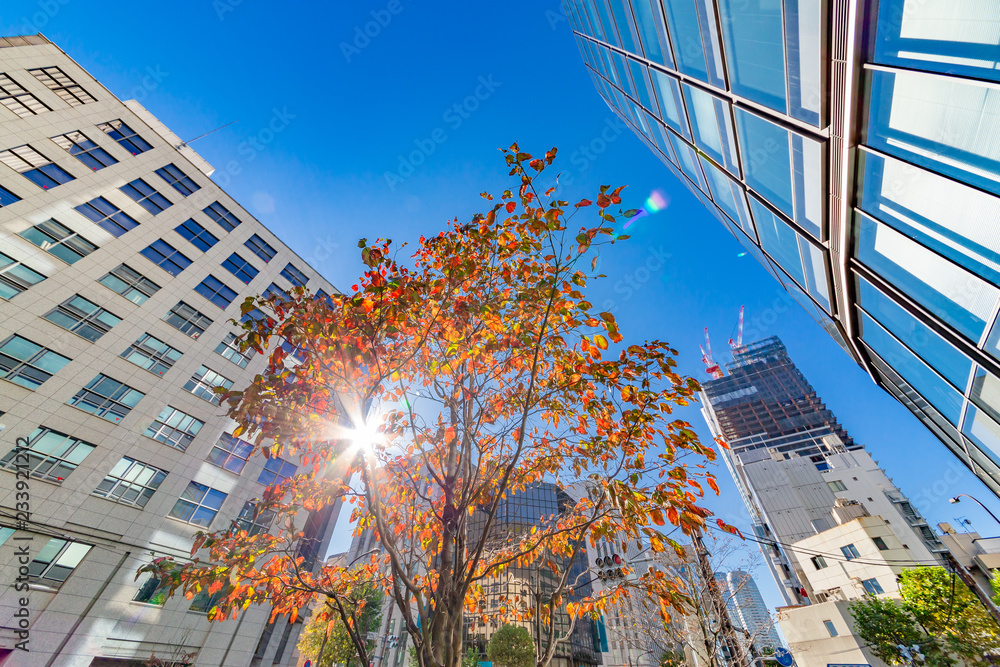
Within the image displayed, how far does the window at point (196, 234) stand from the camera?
2412 cm

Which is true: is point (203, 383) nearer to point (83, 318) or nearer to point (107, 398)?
point (107, 398)

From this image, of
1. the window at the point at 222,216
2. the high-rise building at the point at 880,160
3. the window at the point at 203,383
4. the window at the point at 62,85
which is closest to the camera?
the high-rise building at the point at 880,160

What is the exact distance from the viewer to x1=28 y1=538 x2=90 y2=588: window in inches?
548

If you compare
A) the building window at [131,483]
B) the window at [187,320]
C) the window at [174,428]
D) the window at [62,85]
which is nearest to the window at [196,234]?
the window at [187,320]

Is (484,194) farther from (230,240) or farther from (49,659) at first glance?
(230,240)

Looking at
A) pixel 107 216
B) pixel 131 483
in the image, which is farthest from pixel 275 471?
pixel 107 216

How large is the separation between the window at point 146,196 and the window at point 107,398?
11.5m

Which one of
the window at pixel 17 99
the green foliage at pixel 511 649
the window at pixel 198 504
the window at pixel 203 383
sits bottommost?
the green foliage at pixel 511 649

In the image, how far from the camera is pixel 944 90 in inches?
120

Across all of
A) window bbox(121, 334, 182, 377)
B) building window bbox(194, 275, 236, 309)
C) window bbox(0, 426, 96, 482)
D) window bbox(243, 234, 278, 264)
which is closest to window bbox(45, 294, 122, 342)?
window bbox(121, 334, 182, 377)

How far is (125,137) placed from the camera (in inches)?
905

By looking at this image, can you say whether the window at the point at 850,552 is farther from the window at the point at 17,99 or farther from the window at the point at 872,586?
the window at the point at 17,99

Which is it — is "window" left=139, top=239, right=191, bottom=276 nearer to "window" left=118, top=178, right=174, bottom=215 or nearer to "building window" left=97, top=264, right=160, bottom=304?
"building window" left=97, top=264, right=160, bottom=304

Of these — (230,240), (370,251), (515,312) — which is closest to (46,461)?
(230,240)
